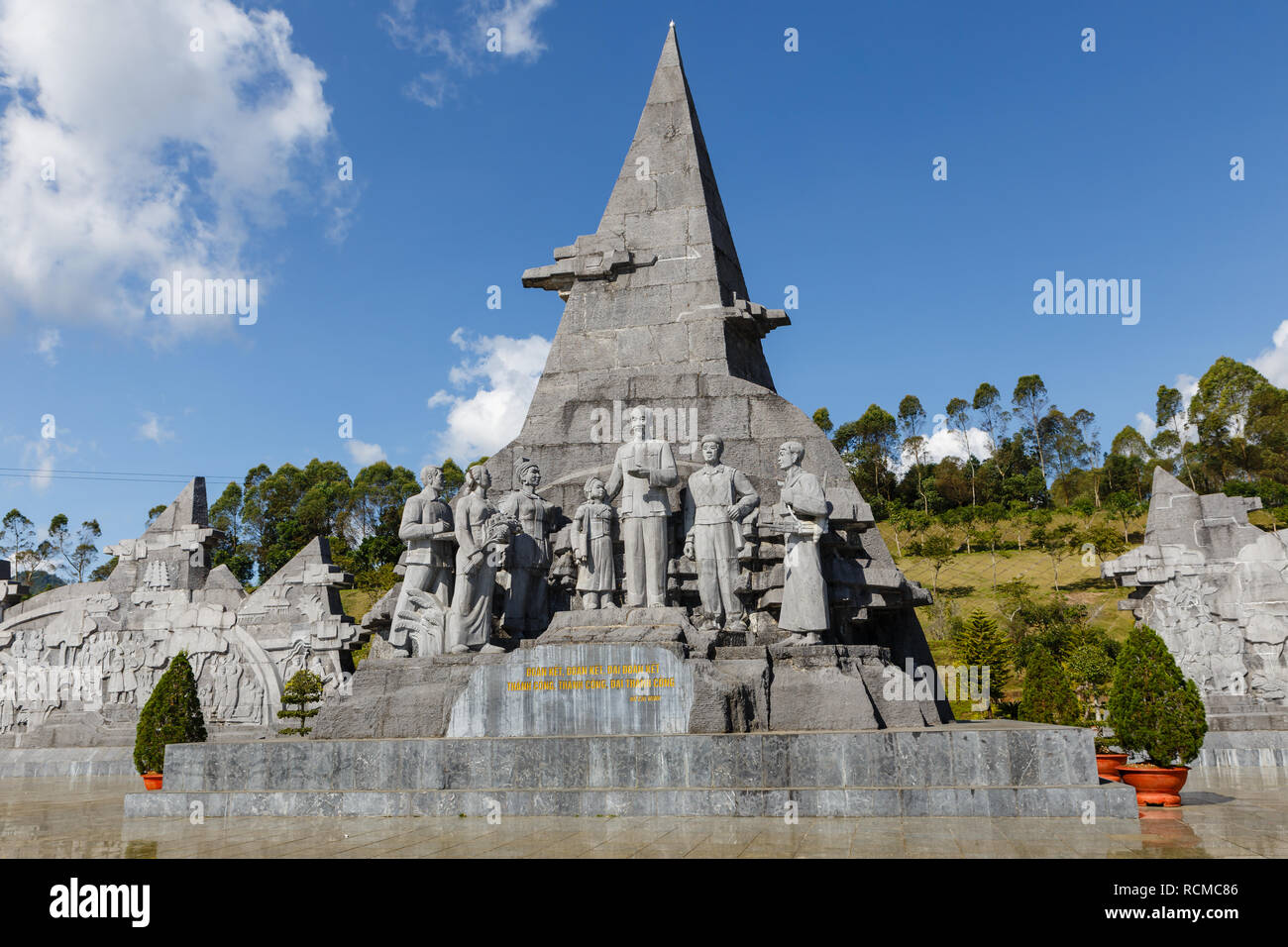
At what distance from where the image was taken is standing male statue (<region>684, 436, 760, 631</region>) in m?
10.9

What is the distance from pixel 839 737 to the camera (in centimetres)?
868

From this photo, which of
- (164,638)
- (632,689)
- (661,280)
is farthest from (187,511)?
(632,689)

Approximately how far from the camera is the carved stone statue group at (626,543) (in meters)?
10.8

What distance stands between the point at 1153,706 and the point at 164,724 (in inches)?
441

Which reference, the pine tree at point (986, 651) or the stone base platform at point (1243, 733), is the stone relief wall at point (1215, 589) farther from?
the pine tree at point (986, 651)

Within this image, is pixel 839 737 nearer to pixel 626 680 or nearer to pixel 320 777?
pixel 626 680

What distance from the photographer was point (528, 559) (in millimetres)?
11812

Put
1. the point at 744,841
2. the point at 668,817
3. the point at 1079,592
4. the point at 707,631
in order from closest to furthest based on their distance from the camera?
the point at 744,841, the point at 668,817, the point at 707,631, the point at 1079,592

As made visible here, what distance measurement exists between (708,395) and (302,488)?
56353 millimetres

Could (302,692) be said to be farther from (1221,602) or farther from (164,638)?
(1221,602)

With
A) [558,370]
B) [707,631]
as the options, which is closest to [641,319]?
[558,370]

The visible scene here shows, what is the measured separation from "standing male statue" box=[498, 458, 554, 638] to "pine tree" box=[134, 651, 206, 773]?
4.27 metres

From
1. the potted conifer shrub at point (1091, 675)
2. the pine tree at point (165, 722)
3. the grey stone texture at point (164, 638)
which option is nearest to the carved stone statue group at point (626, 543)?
the pine tree at point (165, 722)

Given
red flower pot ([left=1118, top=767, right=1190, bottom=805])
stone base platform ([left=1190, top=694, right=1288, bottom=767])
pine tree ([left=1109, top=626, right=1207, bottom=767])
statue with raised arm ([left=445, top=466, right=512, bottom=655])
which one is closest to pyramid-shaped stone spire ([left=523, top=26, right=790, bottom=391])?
statue with raised arm ([left=445, top=466, right=512, bottom=655])
